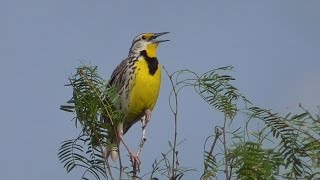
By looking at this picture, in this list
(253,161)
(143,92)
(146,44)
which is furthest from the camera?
Result: (146,44)

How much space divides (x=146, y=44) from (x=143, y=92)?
2.31 feet

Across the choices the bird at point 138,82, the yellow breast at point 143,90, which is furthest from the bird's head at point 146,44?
the yellow breast at point 143,90

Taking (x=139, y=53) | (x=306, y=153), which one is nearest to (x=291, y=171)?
(x=306, y=153)

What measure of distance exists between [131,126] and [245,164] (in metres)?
3.61

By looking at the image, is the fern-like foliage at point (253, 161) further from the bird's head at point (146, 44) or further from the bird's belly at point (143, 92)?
the bird's head at point (146, 44)

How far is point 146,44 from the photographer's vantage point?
5.98 metres

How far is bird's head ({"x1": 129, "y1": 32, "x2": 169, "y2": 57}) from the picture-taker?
5.88 meters

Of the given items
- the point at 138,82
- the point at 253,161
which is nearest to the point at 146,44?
the point at 138,82

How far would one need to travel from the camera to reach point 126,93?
5.32m

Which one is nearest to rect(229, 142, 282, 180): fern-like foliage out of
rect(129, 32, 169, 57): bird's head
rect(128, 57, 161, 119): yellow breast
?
rect(128, 57, 161, 119): yellow breast

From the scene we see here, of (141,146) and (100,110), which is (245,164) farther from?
(141,146)

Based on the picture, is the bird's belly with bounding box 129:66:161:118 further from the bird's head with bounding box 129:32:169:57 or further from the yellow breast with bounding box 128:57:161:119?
the bird's head with bounding box 129:32:169:57

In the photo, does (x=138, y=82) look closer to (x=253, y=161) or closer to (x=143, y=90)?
(x=143, y=90)

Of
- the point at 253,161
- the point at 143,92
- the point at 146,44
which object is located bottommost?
the point at 253,161
